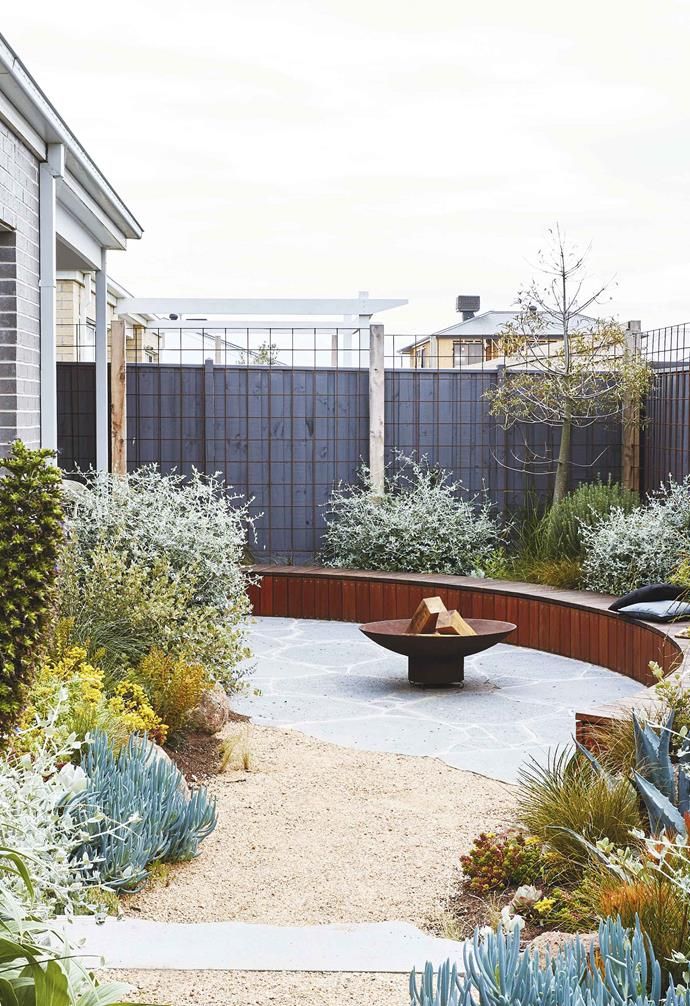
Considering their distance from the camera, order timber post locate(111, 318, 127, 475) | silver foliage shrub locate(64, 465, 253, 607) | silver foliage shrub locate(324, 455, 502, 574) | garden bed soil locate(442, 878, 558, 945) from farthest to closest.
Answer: timber post locate(111, 318, 127, 475) → silver foliage shrub locate(324, 455, 502, 574) → silver foliage shrub locate(64, 465, 253, 607) → garden bed soil locate(442, 878, 558, 945)

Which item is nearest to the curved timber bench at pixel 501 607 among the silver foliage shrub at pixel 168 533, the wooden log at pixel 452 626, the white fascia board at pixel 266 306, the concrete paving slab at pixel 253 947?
the wooden log at pixel 452 626

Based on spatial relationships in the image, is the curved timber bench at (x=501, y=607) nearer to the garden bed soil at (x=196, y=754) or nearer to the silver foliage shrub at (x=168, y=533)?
the silver foliage shrub at (x=168, y=533)

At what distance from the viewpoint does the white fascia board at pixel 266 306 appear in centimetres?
1650

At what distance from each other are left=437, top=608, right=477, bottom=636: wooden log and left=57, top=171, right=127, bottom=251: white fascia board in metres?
4.00

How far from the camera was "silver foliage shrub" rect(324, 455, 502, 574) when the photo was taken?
11.0 metres

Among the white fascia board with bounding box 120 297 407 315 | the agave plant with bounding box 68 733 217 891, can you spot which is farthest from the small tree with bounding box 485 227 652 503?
the agave plant with bounding box 68 733 217 891

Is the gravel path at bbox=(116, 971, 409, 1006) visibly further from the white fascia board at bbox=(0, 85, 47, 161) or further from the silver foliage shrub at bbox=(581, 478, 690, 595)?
the silver foliage shrub at bbox=(581, 478, 690, 595)

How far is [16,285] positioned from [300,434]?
5.72m

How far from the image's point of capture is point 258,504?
39.0ft

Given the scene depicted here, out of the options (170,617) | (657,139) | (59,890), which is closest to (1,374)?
(170,617)

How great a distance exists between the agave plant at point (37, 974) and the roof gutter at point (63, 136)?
4.49 m

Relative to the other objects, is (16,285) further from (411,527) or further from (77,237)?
(411,527)

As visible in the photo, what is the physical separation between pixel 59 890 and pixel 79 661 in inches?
131

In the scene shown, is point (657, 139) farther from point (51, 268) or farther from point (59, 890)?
point (59, 890)
